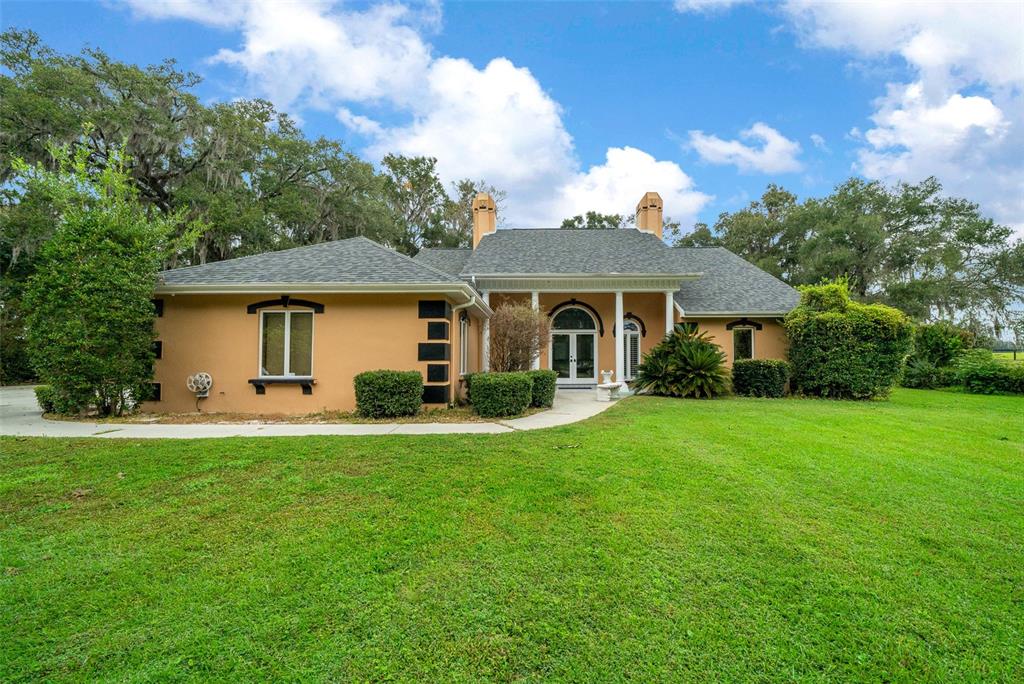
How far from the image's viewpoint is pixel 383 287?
8328 millimetres

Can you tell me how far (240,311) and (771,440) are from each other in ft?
32.6

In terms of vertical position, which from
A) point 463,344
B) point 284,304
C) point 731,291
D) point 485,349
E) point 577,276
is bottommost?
point 485,349

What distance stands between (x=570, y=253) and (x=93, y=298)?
12.7 meters

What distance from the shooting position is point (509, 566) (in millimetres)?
2688

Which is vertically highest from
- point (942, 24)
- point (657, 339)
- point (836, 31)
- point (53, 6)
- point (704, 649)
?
point (53, 6)

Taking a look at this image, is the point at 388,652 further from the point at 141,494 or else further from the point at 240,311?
the point at 240,311

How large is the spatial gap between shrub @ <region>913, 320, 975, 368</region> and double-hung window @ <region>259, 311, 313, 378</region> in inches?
782

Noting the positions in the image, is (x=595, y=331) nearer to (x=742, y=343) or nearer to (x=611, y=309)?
(x=611, y=309)

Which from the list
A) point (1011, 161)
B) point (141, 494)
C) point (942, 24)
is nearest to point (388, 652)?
point (141, 494)

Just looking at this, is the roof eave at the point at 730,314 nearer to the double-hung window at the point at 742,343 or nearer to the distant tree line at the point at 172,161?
the double-hung window at the point at 742,343

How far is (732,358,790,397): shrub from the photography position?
1206 centimetres

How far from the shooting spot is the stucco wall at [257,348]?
866cm

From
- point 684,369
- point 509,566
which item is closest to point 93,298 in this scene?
point 509,566

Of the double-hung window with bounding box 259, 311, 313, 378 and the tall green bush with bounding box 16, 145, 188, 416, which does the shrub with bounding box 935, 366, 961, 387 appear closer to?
the double-hung window with bounding box 259, 311, 313, 378
